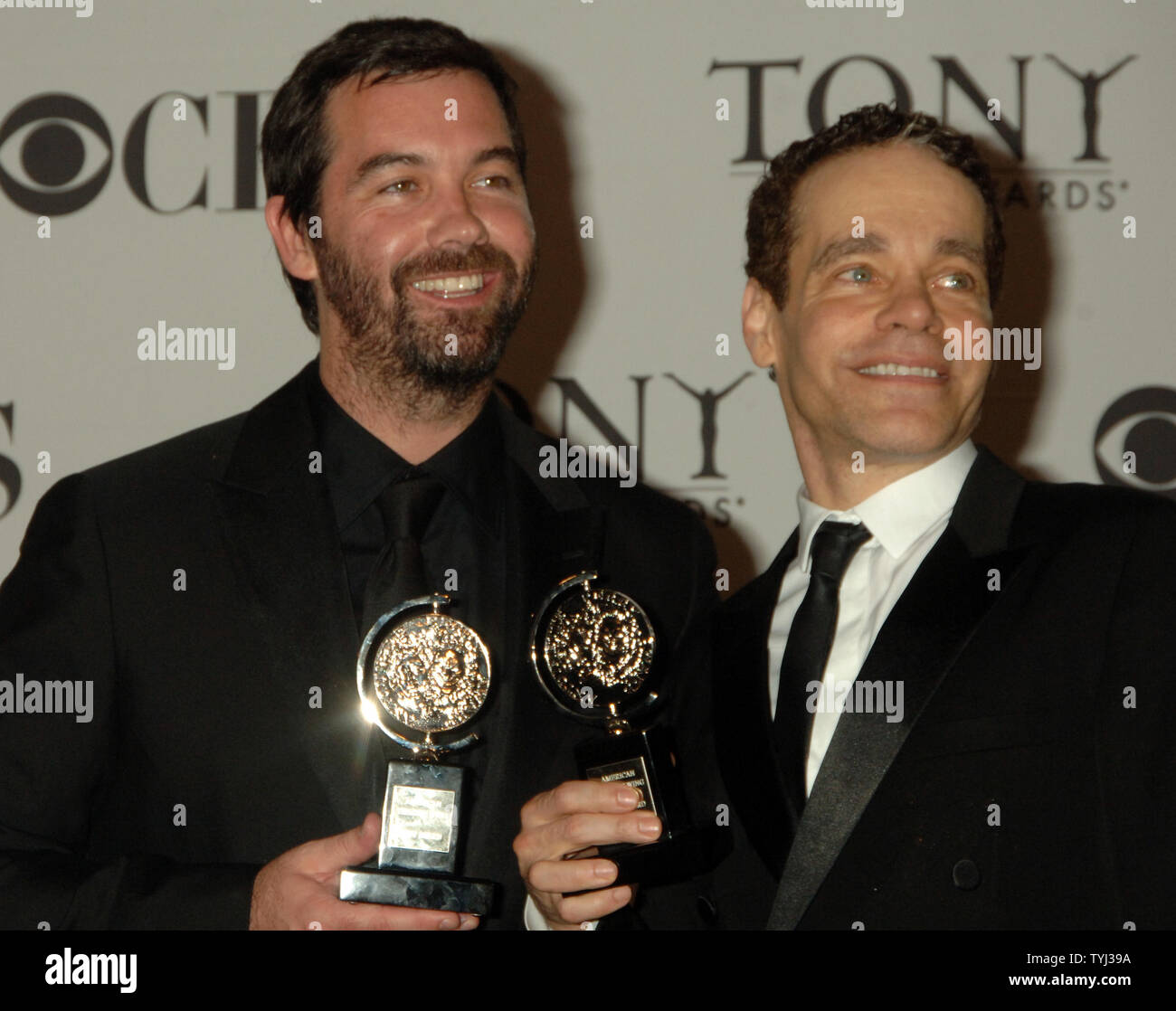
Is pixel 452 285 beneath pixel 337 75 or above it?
beneath

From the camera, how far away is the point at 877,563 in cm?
200

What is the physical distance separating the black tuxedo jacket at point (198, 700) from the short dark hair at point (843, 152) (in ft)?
1.84

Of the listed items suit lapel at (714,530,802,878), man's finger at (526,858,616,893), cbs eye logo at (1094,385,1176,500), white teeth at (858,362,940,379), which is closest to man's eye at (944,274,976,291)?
white teeth at (858,362,940,379)

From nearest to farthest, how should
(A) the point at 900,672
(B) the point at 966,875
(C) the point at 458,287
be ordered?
(B) the point at 966,875 < (A) the point at 900,672 < (C) the point at 458,287

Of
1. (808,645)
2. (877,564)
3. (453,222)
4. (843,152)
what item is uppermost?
(843,152)

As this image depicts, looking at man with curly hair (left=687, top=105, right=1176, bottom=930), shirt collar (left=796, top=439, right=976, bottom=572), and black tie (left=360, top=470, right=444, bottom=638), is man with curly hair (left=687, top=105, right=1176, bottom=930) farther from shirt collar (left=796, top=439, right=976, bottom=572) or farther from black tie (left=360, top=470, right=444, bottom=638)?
black tie (left=360, top=470, right=444, bottom=638)

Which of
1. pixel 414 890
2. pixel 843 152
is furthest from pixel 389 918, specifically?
pixel 843 152

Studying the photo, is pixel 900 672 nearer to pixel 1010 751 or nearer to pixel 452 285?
pixel 1010 751

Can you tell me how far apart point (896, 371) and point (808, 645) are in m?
0.40

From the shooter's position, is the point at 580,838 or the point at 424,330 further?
the point at 424,330

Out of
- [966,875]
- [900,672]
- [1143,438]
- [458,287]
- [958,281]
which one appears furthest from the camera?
[1143,438]

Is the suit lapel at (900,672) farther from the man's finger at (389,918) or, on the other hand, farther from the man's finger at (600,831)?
the man's finger at (389,918)
